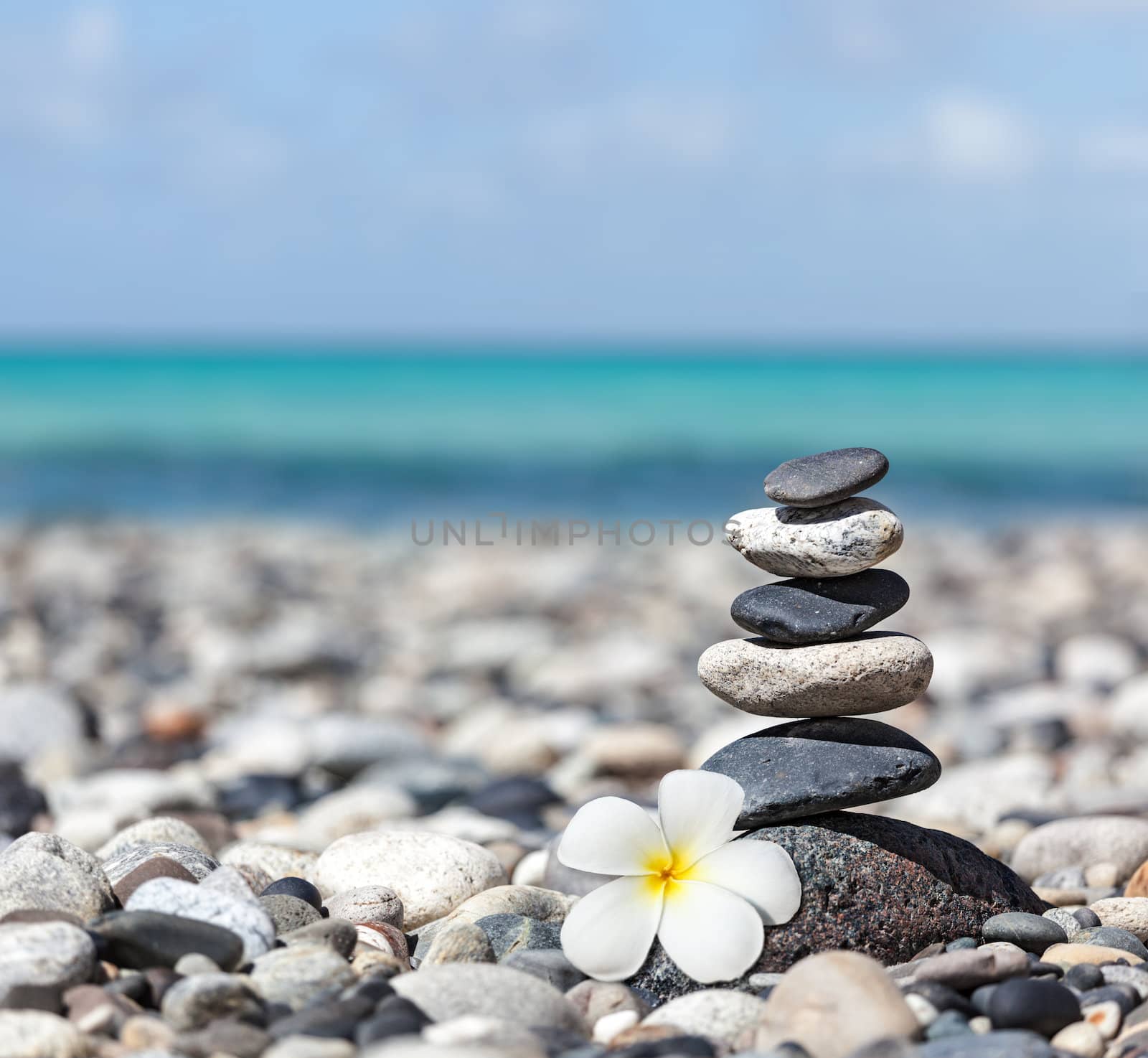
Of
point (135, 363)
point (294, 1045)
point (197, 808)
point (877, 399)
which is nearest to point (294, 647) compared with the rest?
point (197, 808)

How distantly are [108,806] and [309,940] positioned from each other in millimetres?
2793

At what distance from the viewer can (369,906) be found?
11.3 ft

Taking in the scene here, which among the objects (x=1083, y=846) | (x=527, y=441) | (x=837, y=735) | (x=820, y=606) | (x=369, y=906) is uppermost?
(x=820, y=606)

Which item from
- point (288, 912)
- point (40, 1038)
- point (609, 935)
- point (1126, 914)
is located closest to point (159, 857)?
point (288, 912)

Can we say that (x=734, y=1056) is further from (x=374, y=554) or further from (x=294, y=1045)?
(x=374, y=554)

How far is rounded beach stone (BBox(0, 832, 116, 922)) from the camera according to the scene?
309cm

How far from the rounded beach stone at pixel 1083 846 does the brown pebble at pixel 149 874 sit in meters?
2.72

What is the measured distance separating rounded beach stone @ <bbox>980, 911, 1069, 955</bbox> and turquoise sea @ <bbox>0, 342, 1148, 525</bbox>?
18333 mm

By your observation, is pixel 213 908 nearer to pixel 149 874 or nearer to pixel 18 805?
pixel 149 874

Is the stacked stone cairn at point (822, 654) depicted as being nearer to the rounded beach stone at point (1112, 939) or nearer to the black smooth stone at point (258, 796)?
the rounded beach stone at point (1112, 939)

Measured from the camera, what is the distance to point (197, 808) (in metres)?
5.57

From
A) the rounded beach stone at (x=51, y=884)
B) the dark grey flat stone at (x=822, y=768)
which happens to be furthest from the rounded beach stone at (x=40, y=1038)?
the dark grey flat stone at (x=822, y=768)

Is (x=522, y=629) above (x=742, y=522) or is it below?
below

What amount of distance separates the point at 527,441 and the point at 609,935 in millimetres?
29102
